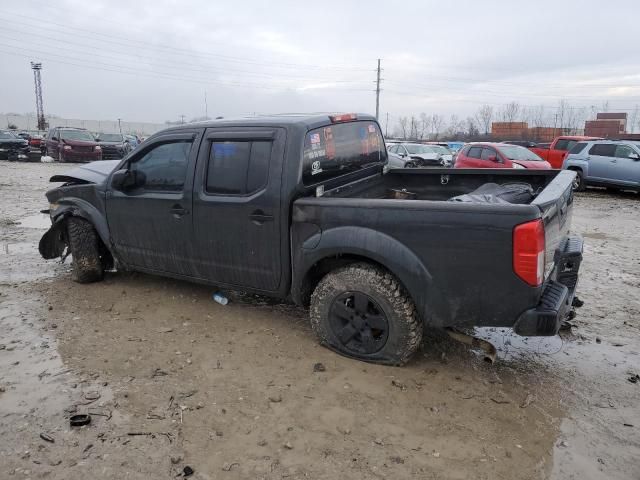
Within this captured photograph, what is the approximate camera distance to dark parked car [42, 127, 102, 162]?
23.5m

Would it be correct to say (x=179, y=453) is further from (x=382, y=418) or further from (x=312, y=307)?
(x=312, y=307)

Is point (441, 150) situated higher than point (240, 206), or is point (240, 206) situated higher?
point (441, 150)

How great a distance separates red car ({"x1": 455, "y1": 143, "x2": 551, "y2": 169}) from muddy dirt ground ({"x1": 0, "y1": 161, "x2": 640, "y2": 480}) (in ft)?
34.8

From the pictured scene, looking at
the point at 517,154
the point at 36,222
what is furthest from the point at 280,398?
the point at 517,154

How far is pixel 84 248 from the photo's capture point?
5254mm

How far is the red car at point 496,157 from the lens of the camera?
14797 millimetres

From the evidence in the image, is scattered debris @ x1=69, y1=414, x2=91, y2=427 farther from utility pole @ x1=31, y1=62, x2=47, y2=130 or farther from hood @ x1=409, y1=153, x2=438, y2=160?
utility pole @ x1=31, y1=62, x2=47, y2=130

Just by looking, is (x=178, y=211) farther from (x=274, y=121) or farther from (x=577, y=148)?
(x=577, y=148)

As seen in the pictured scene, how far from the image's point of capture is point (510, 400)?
3.17 metres

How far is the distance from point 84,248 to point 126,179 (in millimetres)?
1196

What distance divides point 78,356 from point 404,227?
2.64m

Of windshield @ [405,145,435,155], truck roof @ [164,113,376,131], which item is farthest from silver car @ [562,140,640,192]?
truck roof @ [164,113,376,131]

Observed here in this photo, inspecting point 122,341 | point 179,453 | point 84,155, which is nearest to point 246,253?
point 122,341

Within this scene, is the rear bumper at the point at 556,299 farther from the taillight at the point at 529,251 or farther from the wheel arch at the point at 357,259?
the wheel arch at the point at 357,259
